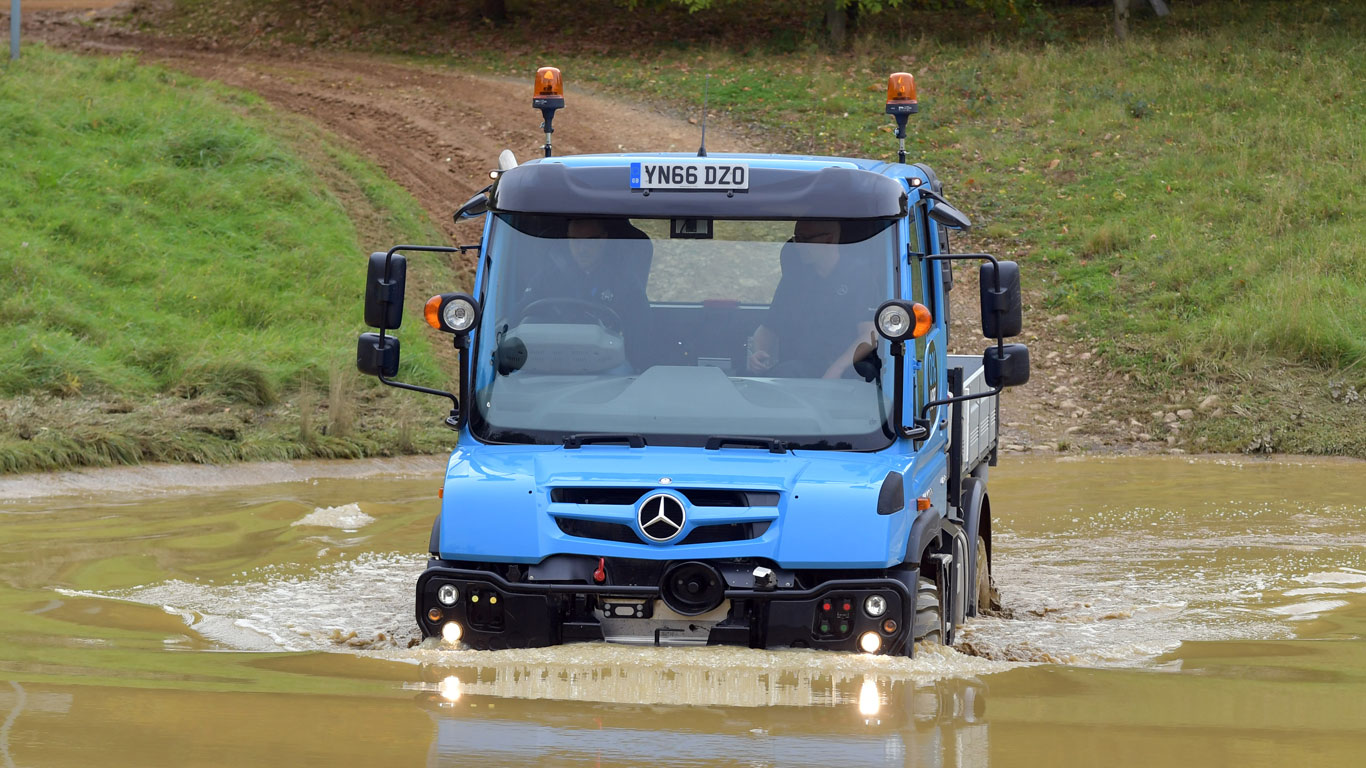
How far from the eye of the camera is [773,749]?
17.7 ft

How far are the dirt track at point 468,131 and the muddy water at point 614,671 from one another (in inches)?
237

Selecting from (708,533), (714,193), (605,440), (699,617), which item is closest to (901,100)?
(714,193)

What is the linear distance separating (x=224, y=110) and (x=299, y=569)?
14898 mm

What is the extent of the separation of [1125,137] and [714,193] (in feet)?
64.1

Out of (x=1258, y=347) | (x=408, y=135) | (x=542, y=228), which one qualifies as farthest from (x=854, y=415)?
(x=408, y=135)

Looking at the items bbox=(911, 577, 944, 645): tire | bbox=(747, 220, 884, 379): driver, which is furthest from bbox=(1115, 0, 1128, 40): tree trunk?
bbox=(911, 577, 944, 645): tire

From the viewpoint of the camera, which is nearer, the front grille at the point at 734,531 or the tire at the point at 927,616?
the front grille at the point at 734,531

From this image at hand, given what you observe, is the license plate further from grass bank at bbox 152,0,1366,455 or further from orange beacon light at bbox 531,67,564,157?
grass bank at bbox 152,0,1366,455

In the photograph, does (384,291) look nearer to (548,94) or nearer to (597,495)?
(597,495)

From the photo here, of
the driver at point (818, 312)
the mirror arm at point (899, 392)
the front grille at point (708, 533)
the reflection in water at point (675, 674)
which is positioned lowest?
the reflection in water at point (675, 674)

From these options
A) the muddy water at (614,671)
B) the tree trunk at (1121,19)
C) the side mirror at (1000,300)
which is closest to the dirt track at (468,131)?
the muddy water at (614,671)

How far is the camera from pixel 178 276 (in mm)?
18656

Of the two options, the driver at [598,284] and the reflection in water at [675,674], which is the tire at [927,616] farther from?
the driver at [598,284]

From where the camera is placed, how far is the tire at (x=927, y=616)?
6.79 metres
